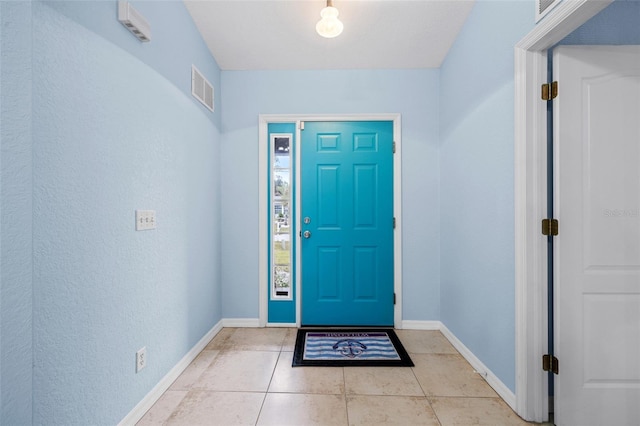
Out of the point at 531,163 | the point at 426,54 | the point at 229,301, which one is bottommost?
the point at 229,301

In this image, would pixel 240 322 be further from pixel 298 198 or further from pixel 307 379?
pixel 298 198

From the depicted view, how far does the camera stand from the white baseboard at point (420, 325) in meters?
2.90

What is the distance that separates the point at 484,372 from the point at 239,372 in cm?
172

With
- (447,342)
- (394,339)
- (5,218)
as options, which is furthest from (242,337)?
(5,218)

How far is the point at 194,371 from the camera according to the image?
211 cm

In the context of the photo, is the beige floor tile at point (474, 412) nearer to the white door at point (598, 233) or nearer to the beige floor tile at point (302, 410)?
the white door at point (598, 233)

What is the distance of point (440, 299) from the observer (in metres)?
2.90

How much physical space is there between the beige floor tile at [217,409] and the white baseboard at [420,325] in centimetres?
163

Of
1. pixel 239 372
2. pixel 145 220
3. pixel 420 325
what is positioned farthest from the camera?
pixel 420 325

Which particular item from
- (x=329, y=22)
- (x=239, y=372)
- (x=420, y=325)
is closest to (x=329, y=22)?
(x=329, y=22)

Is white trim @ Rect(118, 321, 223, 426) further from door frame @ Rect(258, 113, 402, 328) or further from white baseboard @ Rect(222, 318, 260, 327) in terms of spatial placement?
door frame @ Rect(258, 113, 402, 328)

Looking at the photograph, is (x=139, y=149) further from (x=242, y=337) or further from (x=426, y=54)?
(x=426, y=54)

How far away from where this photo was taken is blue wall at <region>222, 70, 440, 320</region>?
2.92m

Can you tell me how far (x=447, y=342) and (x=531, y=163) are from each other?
1.76 metres
